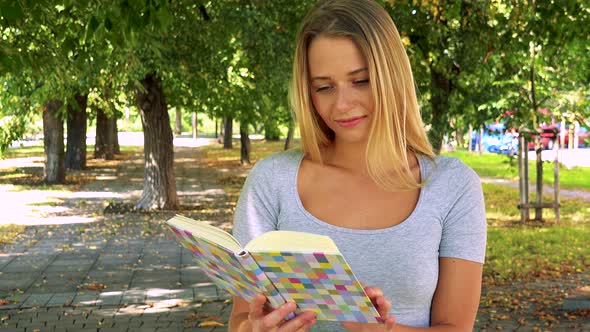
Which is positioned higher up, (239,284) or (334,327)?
(239,284)

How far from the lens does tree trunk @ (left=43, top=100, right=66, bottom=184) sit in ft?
80.1

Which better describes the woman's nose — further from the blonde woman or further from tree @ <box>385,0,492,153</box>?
tree @ <box>385,0,492,153</box>

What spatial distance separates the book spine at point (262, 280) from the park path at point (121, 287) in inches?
227

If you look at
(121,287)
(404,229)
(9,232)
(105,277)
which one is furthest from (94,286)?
(404,229)

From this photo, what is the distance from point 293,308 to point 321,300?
0.08 metres

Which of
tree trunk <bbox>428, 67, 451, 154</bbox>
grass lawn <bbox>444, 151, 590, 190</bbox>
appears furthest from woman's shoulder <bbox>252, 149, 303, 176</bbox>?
grass lawn <bbox>444, 151, 590, 190</bbox>

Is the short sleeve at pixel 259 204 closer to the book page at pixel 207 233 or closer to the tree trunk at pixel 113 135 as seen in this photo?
the book page at pixel 207 233

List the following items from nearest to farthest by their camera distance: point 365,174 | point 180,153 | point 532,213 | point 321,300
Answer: point 321,300 < point 365,174 < point 532,213 < point 180,153

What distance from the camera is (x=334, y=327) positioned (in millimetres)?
2383

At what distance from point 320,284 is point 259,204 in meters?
0.53

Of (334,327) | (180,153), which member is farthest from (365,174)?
(180,153)

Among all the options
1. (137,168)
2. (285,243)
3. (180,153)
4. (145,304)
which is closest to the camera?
(285,243)

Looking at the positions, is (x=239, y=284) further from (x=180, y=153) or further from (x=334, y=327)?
(x=180, y=153)

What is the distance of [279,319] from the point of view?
81.8 inches
